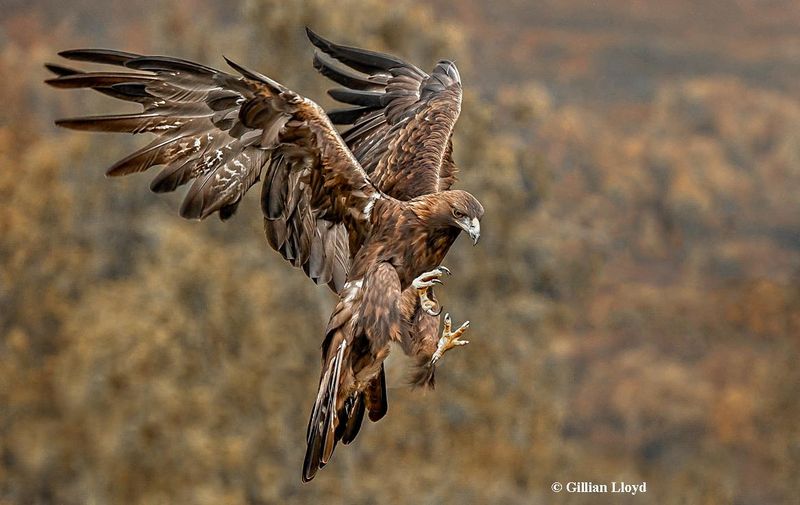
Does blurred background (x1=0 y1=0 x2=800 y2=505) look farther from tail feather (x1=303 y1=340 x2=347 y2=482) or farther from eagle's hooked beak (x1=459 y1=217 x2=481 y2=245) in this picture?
eagle's hooked beak (x1=459 y1=217 x2=481 y2=245)

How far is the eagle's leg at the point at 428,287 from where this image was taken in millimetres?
6430

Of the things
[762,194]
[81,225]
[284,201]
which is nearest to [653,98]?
[762,194]

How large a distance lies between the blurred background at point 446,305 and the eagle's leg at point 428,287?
62.0 ft

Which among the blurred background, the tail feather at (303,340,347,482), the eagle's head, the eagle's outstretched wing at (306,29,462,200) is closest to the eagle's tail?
the tail feather at (303,340,347,482)

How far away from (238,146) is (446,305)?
71.0ft

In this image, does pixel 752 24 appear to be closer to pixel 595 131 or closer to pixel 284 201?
pixel 595 131

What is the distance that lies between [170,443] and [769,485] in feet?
52.0

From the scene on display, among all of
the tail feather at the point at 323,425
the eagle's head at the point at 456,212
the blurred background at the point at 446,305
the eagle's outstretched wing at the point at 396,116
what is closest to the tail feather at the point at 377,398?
the tail feather at the point at 323,425

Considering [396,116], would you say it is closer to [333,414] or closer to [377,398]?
[377,398]

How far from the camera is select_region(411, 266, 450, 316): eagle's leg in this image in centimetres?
643

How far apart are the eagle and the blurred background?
18.5 metres

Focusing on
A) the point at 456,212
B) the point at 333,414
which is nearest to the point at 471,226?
the point at 456,212

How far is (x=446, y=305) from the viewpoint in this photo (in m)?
28.6

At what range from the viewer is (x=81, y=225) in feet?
112
